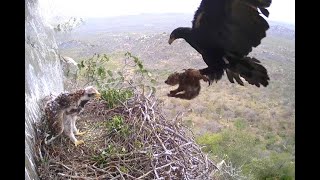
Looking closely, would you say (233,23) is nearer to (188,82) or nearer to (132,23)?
(188,82)

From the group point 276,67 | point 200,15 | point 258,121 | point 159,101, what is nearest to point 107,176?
point 159,101

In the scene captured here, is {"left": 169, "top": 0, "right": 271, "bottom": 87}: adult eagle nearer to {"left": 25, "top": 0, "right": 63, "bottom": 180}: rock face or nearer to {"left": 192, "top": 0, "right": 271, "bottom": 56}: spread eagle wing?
{"left": 192, "top": 0, "right": 271, "bottom": 56}: spread eagle wing

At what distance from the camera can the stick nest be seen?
979 mm

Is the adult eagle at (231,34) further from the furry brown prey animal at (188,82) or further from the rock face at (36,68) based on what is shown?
the rock face at (36,68)

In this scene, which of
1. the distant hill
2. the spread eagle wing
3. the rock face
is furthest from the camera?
the rock face

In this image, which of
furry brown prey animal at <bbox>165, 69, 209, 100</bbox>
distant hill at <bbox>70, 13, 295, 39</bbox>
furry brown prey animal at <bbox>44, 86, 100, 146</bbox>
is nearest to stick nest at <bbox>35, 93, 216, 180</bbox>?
furry brown prey animal at <bbox>44, 86, 100, 146</bbox>

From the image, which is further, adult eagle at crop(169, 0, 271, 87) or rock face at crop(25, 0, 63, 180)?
rock face at crop(25, 0, 63, 180)

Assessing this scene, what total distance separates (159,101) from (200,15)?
0.70 m

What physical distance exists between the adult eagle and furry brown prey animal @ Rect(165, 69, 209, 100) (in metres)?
0.02

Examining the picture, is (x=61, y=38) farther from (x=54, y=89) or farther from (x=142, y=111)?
(x=142, y=111)

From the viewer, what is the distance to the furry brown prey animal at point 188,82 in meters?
0.46

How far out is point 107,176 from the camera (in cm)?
97

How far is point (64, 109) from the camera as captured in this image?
1.00 metres
